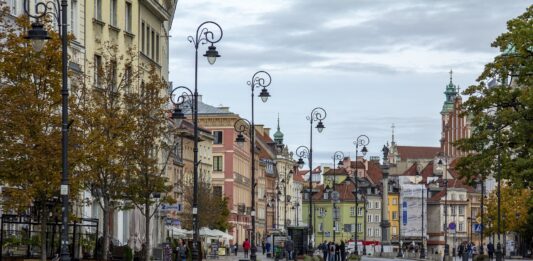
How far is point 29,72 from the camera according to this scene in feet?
120

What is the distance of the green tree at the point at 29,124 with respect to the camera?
35.6 metres

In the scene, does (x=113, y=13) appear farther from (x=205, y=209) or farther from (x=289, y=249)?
(x=205, y=209)

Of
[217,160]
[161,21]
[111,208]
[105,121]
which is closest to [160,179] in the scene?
[111,208]

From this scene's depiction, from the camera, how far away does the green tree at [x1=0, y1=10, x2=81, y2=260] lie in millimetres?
35625

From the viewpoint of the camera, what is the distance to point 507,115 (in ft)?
188

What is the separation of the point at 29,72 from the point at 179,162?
251 feet

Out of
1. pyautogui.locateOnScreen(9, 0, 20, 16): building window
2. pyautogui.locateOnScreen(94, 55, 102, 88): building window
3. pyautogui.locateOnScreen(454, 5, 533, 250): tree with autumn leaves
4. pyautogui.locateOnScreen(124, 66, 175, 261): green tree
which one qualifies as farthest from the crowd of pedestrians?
pyautogui.locateOnScreen(9, 0, 20, 16): building window

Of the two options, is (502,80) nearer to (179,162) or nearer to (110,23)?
(110,23)

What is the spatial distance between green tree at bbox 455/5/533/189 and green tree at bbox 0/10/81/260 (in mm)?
24469

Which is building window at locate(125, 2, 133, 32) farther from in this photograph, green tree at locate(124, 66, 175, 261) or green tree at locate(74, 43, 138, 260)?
green tree at locate(74, 43, 138, 260)

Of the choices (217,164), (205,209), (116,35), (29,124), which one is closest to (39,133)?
(29,124)

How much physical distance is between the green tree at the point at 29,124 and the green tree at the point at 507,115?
80.3 feet

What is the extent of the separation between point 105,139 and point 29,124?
18.1 ft

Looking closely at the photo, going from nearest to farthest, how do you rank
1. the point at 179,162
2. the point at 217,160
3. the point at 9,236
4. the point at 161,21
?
1. the point at 9,236
2. the point at 161,21
3. the point at 179,162
4. the point at 217,160
